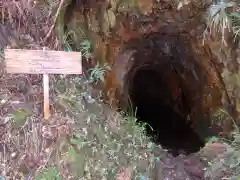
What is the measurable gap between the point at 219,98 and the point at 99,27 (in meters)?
2.35

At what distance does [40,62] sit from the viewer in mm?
3568

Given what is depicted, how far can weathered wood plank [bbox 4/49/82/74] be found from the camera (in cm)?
343

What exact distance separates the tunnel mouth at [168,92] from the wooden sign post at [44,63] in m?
2.33

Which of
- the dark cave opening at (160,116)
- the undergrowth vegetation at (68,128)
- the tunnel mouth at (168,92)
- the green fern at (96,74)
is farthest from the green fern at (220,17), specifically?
the dark cave opening at (160,116)

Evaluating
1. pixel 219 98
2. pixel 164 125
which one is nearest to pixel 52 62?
pixel 219 98

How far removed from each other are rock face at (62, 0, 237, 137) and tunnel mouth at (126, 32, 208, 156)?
73mm

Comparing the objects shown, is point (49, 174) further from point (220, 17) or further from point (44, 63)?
point (220, 17)

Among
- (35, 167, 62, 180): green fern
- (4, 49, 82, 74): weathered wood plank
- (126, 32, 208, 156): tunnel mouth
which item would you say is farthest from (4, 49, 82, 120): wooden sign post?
(126, 32, 208, 156): tunnel mouth

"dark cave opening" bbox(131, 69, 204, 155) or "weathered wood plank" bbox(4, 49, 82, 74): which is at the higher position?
"weathered wood plank" bbox(4, 49, 82, 74)

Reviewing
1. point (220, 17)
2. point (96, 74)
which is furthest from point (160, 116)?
point (220, 17)

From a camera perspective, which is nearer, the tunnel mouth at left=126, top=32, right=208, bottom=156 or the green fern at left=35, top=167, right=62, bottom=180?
the green fern at left=35, top=167, right=62, bottom=180

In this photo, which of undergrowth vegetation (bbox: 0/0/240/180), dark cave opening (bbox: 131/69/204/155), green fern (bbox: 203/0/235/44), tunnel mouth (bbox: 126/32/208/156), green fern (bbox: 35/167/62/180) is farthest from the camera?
dark cave opening (bbox: 131/69/204/155)

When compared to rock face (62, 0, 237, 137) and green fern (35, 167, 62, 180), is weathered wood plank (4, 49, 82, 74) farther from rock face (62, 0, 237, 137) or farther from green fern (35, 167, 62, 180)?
green fern (35, 167, 62, 180)

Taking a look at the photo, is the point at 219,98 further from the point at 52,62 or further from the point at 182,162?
the point at 52,62
